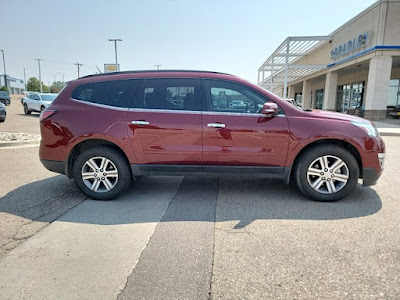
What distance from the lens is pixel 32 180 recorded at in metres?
4.96

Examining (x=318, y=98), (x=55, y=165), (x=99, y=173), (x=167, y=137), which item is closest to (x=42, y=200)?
(x=55, y=165)

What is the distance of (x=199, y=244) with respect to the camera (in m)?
2.79

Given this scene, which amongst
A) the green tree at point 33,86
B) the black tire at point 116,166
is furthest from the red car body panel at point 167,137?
the green tree at point 33,86

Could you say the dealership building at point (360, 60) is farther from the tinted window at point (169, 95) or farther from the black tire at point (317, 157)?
the tinted window at point (169, 95)

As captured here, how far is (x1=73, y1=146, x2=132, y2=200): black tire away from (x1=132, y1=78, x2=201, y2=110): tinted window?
2.65 ft

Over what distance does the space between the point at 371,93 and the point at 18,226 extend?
770 inches

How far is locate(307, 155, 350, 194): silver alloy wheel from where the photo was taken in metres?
3.85

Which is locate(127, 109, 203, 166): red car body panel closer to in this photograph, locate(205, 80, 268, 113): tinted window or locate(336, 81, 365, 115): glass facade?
locate(205, 80, 268, 113): tinted window

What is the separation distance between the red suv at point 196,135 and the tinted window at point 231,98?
15 mm

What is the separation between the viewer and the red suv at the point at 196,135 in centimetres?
380

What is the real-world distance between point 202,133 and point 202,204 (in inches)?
40.5

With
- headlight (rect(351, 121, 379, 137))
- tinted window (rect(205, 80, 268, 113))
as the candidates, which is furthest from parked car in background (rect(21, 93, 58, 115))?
headlight (rect(351, 121, 379, 137))

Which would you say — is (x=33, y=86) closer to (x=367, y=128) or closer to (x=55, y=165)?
(x=55, y=165)

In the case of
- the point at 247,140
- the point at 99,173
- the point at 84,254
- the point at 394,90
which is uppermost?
the point at 394,90
